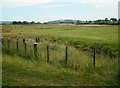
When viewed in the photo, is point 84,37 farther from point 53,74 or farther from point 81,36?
point 53,74

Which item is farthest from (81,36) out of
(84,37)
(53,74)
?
(53,74)

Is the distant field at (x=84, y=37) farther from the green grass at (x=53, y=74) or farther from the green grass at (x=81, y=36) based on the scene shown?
the green grass at (x=53, y=74)

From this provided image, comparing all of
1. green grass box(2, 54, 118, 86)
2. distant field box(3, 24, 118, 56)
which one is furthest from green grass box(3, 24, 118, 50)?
green grass box(2, 54, 118, 86)

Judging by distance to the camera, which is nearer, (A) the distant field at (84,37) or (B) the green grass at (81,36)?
(A) the distant field at (84,37)

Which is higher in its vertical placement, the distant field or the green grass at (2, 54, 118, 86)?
the green grass at (2, 54, 118, 86)

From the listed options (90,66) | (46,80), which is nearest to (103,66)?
(90,66)

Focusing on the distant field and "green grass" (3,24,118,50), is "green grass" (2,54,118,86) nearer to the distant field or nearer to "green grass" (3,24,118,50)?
the distant field

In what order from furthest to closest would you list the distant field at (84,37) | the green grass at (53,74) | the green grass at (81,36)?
1. the green grass at (81,36)
2. the distant field at (84,37)
3. the green grass at (53,74)

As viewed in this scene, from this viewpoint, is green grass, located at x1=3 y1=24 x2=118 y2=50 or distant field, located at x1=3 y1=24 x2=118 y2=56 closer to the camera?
distant field, located at x1=3 y1=24 x2=118 y2=56

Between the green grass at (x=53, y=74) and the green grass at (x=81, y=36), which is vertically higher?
the green grass at (x=53, y=74)

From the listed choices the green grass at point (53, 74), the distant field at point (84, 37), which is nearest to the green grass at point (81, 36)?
the distant field at point (84, 37)

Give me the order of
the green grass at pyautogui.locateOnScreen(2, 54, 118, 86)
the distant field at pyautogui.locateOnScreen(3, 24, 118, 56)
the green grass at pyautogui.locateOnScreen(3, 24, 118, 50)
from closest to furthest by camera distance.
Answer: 1. the green grass at pyautogui.locateOnScreen(2, 54, 118, 86)
2. the distant field at pyautogui.locateOnScreen(3, 24, 118, 56)
3. the green grass at pyautogui.locateOnScreen(3, 24, 118, 50)

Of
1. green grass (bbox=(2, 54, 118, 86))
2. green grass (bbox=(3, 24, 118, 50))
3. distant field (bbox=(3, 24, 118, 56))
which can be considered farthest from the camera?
green grass (bbox=(3, 24, 118, 50))

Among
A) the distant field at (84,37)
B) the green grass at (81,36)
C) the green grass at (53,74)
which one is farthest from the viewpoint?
the green grass at (81,36)
